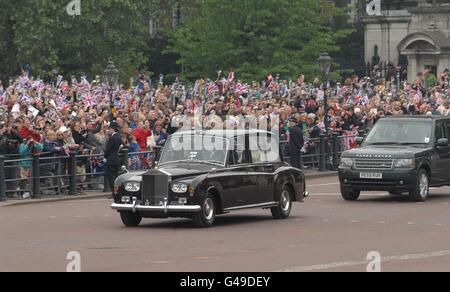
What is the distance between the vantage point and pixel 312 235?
987 inches

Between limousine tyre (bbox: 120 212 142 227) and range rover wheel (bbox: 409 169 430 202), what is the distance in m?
7.50

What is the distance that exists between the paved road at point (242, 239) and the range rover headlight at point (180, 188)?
65 cm

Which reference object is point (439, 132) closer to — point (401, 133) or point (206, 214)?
point (401, 133)

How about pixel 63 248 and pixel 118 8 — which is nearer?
pixel 63 248

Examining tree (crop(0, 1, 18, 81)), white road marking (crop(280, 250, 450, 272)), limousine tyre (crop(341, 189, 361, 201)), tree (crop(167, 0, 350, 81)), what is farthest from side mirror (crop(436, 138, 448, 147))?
tree (crop(0, 1, 18, 81))

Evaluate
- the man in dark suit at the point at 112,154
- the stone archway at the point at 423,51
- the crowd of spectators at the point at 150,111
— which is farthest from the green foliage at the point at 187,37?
the man in dark suit at the point at 112,154

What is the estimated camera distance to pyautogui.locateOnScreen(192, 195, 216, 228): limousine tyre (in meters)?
26.0

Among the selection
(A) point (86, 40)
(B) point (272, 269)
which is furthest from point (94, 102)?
(A) point (86, 40)

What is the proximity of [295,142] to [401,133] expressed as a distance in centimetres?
807

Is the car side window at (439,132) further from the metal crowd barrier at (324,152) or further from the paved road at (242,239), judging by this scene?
the metal crowd barrier at (324,152)

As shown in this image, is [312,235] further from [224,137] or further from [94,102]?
[94,102]

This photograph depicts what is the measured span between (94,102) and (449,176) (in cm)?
1279

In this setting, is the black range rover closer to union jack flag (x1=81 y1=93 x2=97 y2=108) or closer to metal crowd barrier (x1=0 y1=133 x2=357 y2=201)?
metal crowd barrier (x1=0 y1=133 x2=357 y2=201)

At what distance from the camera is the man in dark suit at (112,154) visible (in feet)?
113
